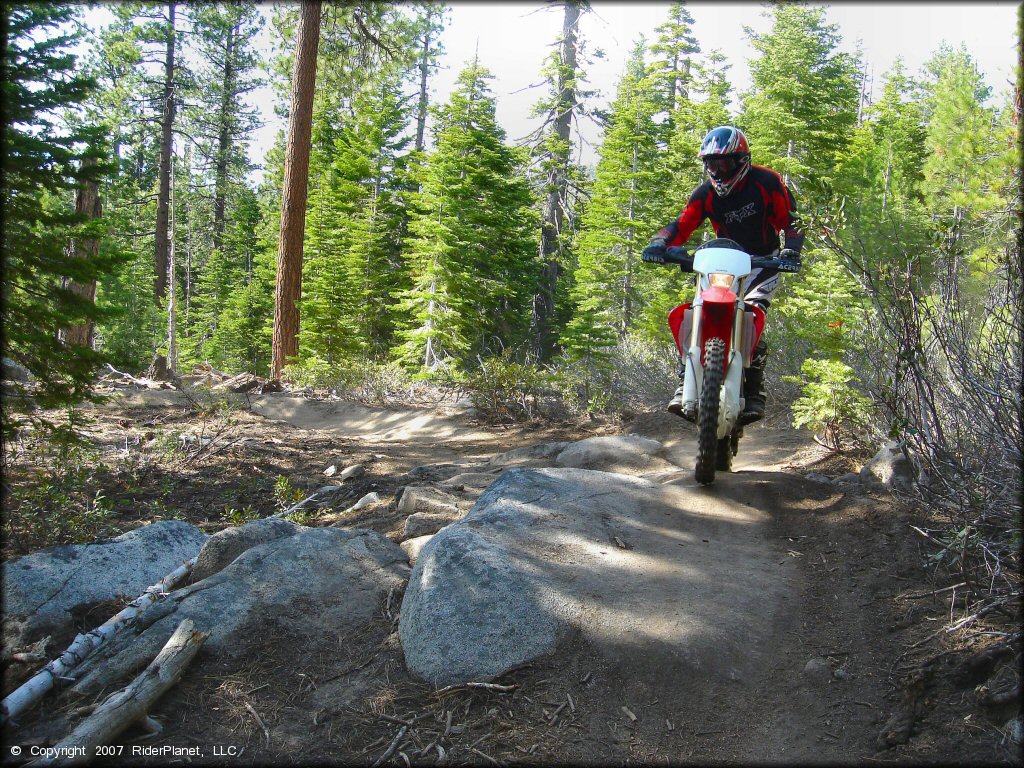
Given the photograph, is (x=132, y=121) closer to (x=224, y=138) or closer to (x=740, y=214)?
(x=224, y=138)

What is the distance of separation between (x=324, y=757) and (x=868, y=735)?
2.13 m

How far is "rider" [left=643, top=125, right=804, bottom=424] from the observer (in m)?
5.30

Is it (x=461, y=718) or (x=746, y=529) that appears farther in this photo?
(x=746, y=529)

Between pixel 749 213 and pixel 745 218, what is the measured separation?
5 centimetres

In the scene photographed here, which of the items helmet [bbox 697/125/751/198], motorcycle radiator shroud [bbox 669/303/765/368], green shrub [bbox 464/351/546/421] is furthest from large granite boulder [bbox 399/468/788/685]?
green shrub [bbox 464/351/546/421]

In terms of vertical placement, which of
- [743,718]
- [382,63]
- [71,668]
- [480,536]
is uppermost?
[382,63]

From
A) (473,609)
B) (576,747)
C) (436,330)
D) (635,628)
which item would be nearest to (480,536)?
(473,609)

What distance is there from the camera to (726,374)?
Answer: 5039 mm

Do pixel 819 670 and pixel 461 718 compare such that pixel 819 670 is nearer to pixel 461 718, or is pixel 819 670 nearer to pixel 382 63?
pixel 461 718

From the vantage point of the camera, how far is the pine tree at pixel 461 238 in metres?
19.2

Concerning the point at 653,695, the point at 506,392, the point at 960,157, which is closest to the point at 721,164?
the point at 653,695

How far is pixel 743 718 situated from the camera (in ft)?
9.63

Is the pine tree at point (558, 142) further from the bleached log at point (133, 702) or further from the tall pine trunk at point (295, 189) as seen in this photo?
the bleached log at point (133, 702)

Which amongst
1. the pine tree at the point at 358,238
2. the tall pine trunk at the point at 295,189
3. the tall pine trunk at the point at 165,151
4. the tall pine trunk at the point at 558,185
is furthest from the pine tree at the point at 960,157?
the tall pine trunk at the point at 165,151
